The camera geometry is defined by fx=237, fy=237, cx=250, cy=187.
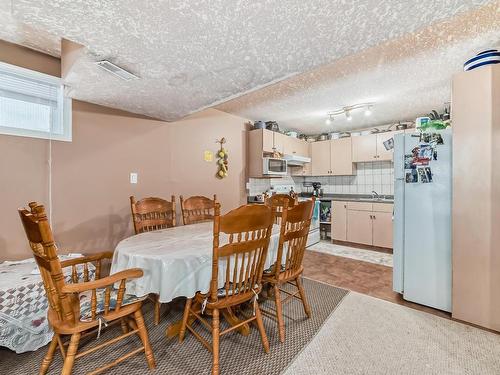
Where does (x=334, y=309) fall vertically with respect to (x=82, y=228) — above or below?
below

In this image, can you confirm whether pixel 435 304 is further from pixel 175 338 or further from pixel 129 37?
pixel 129 37

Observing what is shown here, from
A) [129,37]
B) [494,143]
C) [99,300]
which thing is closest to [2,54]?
[129,37]

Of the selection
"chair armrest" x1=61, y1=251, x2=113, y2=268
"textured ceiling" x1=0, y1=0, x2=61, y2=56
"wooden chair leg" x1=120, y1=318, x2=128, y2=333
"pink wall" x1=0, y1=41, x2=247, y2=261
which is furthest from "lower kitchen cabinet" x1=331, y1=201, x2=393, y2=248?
"textured ceiling" x1=0, y1=0, x2=61, y2=56

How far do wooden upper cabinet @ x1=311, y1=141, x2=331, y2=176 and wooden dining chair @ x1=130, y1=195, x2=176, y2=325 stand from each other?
3445 millimetres

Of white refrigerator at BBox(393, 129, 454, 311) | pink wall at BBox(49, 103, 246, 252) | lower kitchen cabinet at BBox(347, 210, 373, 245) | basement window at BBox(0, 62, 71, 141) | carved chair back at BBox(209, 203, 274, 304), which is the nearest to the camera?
carved chair back at BBox(209, 203, 274, 304)

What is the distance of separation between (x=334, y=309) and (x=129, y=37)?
2.64m

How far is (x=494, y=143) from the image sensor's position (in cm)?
181

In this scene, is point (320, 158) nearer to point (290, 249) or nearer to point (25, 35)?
point (290, 249)

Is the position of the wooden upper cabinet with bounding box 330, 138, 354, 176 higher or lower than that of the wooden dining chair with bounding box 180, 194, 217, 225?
higher

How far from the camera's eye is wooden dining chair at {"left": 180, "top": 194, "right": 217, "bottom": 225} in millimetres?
2682

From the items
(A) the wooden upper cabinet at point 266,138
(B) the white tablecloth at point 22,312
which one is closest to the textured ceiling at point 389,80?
(A) the wooden upper cabinet at point 266,138

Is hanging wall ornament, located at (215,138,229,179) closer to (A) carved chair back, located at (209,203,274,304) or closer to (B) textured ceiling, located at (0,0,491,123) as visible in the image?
(B) textured ceiling, located at (0,0,491,123)

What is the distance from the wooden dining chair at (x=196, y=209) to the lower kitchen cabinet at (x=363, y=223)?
8.86 feet

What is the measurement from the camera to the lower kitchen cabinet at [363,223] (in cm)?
398
